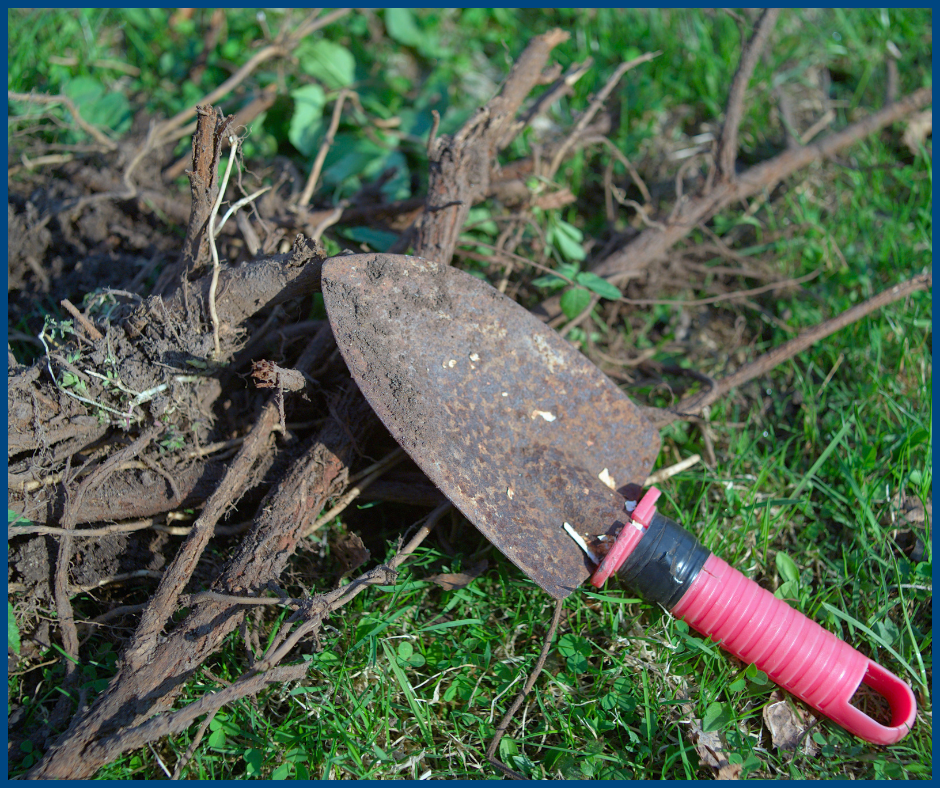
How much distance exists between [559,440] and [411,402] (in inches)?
15.5

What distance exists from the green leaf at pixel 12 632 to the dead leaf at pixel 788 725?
179 cm

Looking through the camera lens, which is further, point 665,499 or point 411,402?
point 665,499

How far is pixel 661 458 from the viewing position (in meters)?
1.98

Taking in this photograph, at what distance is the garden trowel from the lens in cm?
146

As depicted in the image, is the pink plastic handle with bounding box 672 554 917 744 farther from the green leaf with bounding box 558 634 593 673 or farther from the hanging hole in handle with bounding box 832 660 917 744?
the green leaf with bounding box 558 634 593 673

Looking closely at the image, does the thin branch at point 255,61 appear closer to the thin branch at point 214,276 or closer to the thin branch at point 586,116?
the thin branch at point 214,276

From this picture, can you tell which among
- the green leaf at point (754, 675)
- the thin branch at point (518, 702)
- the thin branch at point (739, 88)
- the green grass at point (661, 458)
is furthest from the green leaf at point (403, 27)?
the green leaf at point (754, 675)

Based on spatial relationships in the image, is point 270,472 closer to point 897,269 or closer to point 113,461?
point 113,461

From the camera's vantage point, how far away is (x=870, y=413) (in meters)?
2.02

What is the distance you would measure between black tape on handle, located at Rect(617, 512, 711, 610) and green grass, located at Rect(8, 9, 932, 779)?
13 cm

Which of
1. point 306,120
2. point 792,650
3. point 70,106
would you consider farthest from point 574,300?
point 70,106

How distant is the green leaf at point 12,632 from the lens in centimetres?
148

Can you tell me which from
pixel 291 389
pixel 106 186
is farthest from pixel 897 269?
pixel 106 186

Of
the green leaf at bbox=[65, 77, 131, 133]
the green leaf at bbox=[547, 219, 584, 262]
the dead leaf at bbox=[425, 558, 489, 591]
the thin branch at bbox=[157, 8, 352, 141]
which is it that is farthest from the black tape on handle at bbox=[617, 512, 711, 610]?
the green leaf at bbox=[65, 77, 131, 133]
